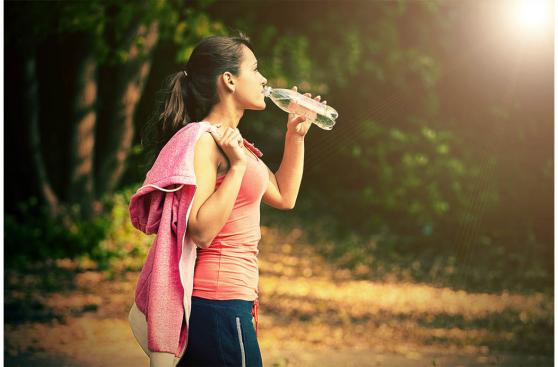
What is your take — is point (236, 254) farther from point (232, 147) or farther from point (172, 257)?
point (232, 147)

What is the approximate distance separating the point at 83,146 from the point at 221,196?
8010 millimetres

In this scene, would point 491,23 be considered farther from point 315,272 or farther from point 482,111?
point 315,272

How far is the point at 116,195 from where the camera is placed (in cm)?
1046

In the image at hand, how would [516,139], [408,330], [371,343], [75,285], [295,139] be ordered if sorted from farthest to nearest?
[516,139] → [75,285] → [408,330] → [371,343] → [295,139]

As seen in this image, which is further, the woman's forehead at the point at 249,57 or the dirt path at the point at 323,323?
the dirt path at the point at 323,323

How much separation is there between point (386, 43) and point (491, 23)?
1295 millimetres

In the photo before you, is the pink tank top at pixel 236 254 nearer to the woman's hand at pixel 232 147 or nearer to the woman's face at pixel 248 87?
the woman's hand at pixel 232 147

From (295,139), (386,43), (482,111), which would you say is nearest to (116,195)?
(386,43)

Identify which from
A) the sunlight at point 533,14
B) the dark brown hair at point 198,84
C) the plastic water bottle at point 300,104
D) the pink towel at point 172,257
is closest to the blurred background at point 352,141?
the sunlight at point 533,14

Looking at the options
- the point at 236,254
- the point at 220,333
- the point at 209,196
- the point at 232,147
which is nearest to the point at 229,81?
the point at 232,147

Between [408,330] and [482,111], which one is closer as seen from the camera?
[408,330]

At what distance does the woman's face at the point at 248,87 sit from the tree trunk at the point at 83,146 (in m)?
7.65

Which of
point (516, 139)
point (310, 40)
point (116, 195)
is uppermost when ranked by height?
point (310, 40)

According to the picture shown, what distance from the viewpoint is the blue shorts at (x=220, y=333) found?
2340 millimetres
